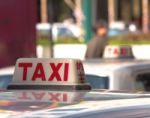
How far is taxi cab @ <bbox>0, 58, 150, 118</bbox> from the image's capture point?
9.03ft

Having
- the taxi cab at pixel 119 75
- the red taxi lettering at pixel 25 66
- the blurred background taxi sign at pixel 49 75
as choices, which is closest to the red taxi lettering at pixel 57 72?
the blurred background taxi sign at pixel 49 75

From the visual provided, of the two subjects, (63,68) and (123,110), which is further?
(63,68)

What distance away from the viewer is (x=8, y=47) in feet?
37.0

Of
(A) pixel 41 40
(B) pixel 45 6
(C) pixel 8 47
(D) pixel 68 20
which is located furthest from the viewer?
(D) pixel 68 20

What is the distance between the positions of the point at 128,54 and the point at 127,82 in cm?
276

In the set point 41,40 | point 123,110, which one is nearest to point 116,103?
point 123,110

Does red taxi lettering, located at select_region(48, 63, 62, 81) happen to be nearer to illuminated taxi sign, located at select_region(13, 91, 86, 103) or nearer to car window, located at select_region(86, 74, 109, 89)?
illuminated taxi sign, located at select_region(13, 91, 86, 103)

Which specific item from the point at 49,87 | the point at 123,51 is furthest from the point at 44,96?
the point at 123,51

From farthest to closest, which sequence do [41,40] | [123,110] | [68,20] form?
[68,20]
[41,40]
[123,110]

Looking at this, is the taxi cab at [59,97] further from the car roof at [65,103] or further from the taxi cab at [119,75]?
the taxi cab at [119,75]

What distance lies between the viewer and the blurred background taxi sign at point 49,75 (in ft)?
11.6

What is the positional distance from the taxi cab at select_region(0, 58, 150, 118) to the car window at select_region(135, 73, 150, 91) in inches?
125

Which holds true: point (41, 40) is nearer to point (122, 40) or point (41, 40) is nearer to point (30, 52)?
point (122, 40)

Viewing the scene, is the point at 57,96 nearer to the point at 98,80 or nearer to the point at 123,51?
the point at 98,80
